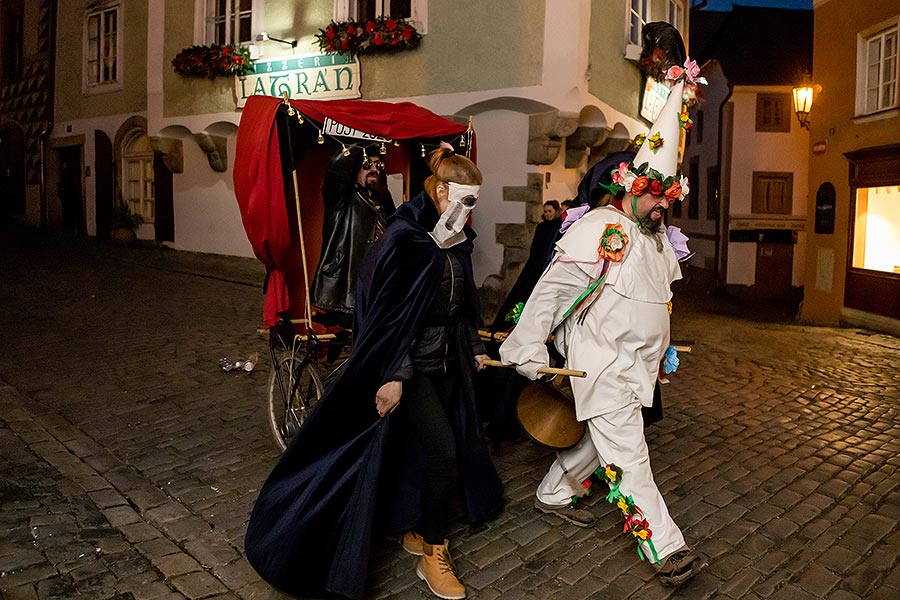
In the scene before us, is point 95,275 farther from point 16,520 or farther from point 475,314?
A: point 475,314

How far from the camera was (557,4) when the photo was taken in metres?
10.2

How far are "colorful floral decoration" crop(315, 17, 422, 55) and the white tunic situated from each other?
27.1 feet

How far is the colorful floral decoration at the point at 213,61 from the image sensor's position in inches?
533

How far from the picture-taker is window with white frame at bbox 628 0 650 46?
12273 mm

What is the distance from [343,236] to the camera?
5531 millimetres

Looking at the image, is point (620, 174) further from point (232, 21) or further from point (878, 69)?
point (232, 21)

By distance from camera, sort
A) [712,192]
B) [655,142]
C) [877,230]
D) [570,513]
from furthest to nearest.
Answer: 1. [712,192]
2. [877,230]
3. [570,513]
4. [655,142]

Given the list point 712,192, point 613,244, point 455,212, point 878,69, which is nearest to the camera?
point 455,212

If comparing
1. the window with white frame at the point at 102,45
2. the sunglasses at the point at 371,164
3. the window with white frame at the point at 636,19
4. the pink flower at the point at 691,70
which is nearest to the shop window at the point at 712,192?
the window with white frame at the point at 636,19

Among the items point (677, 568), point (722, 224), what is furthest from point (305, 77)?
point (722, 224)

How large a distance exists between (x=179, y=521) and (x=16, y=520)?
0.86 metres

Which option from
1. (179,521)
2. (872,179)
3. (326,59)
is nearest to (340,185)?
(179,521)

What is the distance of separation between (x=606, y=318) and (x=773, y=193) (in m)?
22.1

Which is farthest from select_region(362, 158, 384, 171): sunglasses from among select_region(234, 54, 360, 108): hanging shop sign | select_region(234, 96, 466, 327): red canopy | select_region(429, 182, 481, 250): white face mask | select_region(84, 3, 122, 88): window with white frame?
select_region(84, 3, 122, 88): window with white frame
